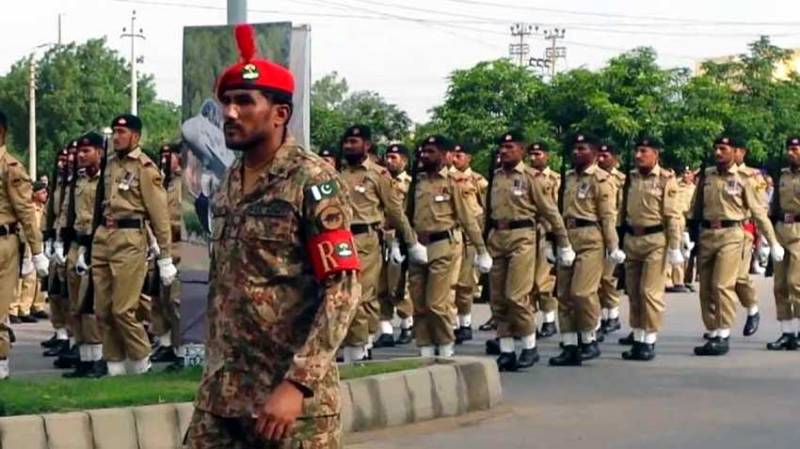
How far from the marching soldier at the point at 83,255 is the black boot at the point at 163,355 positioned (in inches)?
30.3

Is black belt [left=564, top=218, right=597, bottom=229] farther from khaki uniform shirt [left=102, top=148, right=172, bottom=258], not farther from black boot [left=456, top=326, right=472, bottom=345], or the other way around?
khaki uniform shirt [left=102, top=148, right=172, bottom=258]

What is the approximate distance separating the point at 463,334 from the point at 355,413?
261 inches

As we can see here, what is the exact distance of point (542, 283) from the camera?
15836 millimetres

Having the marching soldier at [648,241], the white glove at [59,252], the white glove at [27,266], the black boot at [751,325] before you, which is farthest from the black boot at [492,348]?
the white glove at [27,266]

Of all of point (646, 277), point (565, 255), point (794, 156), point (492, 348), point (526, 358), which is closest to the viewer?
point (565, 255)

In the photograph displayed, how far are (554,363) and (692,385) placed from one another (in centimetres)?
159

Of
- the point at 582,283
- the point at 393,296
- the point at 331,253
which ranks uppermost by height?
the point at 331,253

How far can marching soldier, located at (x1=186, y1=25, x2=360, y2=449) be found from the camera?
17.0 feet

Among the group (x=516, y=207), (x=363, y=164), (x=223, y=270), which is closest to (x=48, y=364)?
(x=363, y=164)

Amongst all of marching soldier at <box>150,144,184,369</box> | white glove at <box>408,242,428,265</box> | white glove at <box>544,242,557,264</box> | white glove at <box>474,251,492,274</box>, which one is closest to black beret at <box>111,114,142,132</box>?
marching soldier at <box>150,144,184,369</box>

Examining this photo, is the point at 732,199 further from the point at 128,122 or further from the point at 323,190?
the point at 323,190

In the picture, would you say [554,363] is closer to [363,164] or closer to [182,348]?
[363,164]

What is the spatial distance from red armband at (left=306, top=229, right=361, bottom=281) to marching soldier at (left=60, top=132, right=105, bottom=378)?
761cm

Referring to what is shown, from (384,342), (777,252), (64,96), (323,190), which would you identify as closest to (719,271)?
(777,252)
